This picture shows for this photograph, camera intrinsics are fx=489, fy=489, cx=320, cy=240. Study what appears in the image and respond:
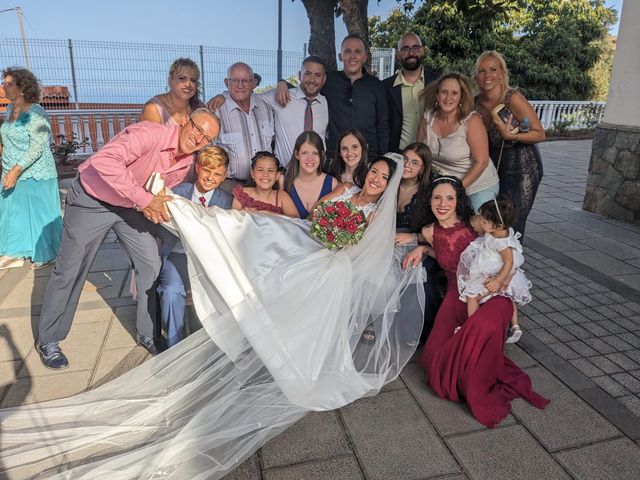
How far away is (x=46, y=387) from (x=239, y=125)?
235cm

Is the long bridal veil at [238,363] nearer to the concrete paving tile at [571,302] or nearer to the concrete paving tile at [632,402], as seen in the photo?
the concrete paving tile at [632,402]

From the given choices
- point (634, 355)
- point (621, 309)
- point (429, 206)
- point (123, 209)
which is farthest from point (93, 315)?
point (621, 309)

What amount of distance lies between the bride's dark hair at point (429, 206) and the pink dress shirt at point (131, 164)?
1.71 m

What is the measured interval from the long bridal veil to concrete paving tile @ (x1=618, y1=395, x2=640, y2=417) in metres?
1.26

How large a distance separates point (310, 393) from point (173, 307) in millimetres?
1158

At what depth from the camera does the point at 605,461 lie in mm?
2393

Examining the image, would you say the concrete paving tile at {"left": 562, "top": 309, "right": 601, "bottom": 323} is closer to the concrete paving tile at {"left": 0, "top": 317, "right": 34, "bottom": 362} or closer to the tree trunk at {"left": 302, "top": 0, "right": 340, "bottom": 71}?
the concrete paving tile at {"left": 0, "top": 317, "right": 34, "bottom": 362}

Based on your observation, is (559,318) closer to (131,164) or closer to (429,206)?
(429,206)

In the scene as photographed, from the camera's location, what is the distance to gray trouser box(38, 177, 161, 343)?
3092mm

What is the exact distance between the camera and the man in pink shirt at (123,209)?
2.90m

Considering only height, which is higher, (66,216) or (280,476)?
(66,216)

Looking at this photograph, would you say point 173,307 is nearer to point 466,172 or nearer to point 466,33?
point 466,172

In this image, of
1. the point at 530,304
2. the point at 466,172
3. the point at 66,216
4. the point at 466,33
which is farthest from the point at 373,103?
the point at 466,33

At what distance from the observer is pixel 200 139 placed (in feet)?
10.1
